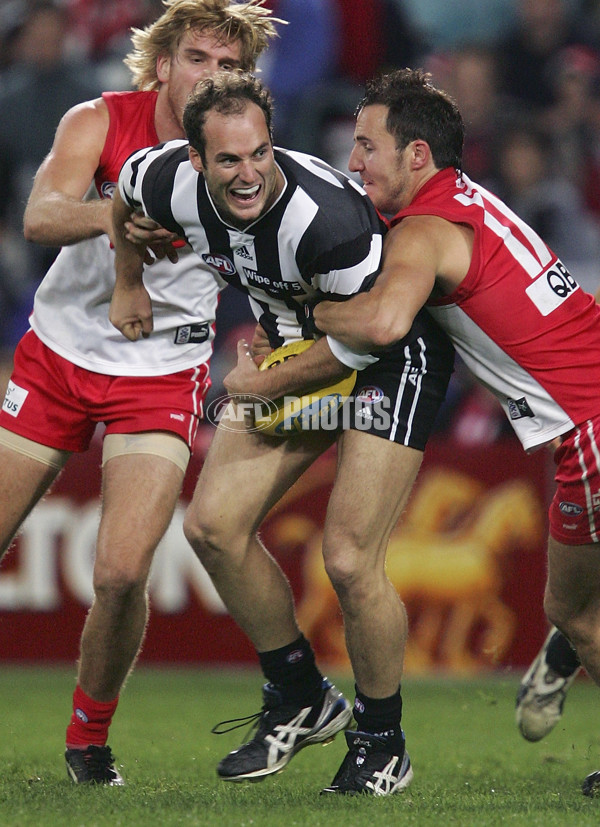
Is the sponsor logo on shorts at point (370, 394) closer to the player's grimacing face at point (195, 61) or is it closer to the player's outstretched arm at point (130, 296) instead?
the player's outstretched arm at point (130, 296)

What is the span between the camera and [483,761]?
483 cm

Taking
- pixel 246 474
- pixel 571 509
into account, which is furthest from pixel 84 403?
pixel 571 509

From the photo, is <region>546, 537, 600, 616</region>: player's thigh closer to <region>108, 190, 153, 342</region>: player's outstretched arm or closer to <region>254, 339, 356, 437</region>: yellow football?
<region>254, 339, 356, 437</region>: yellow football

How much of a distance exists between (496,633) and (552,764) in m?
2.39

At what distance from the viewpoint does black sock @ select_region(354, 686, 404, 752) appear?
156 inches

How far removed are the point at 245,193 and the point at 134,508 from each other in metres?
1.17

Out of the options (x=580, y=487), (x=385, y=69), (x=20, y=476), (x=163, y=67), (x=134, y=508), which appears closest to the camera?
(x=580, y=487)

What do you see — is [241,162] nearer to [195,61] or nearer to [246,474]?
[195,61]

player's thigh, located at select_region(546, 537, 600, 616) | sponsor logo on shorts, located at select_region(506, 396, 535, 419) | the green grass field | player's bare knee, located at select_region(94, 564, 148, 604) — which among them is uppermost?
sponsor logo on shorts, located at select_region(506, 396, 535, 419)

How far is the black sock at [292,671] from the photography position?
4285 mm

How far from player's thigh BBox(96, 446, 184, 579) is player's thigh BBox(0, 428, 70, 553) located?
0.81 ft

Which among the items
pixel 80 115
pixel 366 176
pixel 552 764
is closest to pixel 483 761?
pixel 552 764

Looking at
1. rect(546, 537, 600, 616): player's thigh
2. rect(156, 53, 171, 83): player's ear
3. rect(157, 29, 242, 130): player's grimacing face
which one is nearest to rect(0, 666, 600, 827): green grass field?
rect(546, 537, 600, 616): player's thigh

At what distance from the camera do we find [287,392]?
396cm
